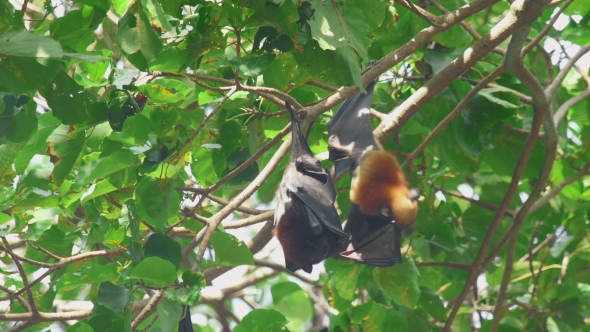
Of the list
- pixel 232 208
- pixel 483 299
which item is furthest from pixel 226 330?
pixel 232 208

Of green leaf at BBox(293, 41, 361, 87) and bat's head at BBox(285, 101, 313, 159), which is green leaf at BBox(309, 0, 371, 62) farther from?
bat's head at BBox(285, 101, 313, 159)

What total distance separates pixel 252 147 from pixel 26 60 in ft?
5.08

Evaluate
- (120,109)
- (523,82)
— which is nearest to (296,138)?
(120,109)

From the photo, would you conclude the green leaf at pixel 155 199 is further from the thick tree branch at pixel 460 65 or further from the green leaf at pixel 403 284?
the green leaf at pixel 403 284

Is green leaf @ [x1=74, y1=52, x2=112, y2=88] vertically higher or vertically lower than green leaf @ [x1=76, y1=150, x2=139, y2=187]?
higher

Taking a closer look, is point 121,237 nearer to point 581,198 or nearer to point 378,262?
point 378,262

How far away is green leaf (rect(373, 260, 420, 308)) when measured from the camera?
468 cm

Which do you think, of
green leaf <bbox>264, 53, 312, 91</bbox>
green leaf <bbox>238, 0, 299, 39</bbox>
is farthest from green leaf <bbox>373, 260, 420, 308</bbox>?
green leaf <bbox>238, 0, 299, 39</bbox>

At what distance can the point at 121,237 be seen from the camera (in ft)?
13.6

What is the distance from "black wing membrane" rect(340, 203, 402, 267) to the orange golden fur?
3.1 inches

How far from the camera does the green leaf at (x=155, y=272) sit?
9.03ft

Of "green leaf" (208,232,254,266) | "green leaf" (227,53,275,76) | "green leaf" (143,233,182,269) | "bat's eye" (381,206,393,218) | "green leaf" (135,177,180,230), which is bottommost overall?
"bat's eye" (381,206,393,218)

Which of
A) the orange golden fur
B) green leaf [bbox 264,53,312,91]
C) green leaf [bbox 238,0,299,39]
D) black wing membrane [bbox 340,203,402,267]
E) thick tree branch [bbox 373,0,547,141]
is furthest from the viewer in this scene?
the orange golden fur

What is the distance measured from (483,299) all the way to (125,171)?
3.71m
